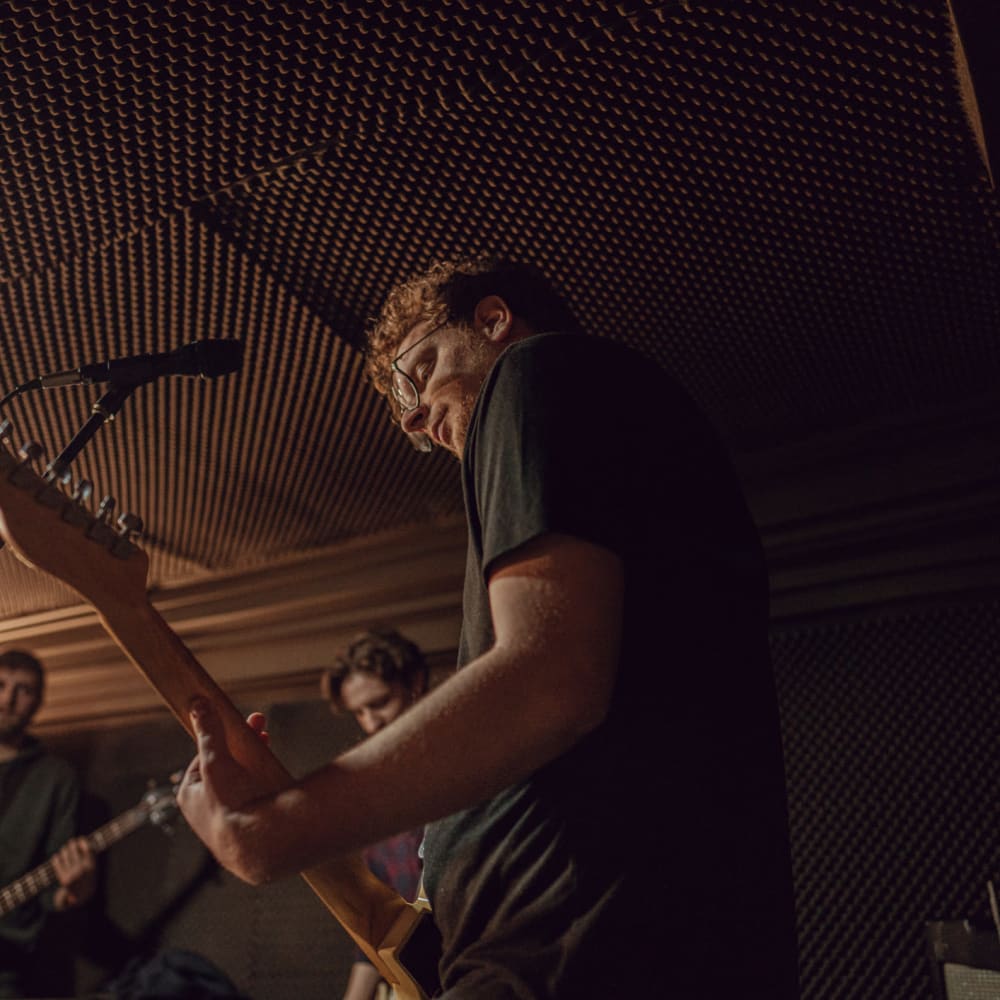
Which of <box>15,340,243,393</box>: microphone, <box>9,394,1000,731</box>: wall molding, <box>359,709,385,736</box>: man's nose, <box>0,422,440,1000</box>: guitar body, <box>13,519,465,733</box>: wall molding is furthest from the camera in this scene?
<box>13,519,465,733</box>: wall molding

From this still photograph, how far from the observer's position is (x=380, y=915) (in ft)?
4.10

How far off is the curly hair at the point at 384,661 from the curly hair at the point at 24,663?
1936 mm

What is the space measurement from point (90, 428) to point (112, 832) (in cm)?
356

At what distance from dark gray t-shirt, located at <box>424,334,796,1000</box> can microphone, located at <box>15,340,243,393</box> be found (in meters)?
0.85

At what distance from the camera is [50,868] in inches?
165

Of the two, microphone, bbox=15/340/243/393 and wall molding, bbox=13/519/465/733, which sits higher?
wall molding, bbox=13/519/465/733

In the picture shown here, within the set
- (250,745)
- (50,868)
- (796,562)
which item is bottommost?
(250,745)

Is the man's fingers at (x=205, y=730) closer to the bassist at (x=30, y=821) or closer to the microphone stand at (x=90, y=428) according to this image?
the microphone stand at (x=90, y=428)

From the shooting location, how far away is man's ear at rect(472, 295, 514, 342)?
135 cm

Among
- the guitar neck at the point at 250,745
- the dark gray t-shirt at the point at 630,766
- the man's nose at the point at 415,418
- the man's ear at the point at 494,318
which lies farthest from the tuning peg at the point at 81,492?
the dark gray t-shirt at the point at 630,766

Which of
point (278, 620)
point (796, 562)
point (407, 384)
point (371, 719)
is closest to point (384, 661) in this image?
point (371, 719)

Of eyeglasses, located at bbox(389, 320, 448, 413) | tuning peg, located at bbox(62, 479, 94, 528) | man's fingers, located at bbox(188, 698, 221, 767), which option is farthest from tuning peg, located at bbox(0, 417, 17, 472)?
man's fingers, located at bbox(188, 698, 221, 767)

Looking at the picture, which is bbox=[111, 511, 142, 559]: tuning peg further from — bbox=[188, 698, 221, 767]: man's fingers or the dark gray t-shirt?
the dark gray t-shirt

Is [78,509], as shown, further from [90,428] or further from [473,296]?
[473,296]
